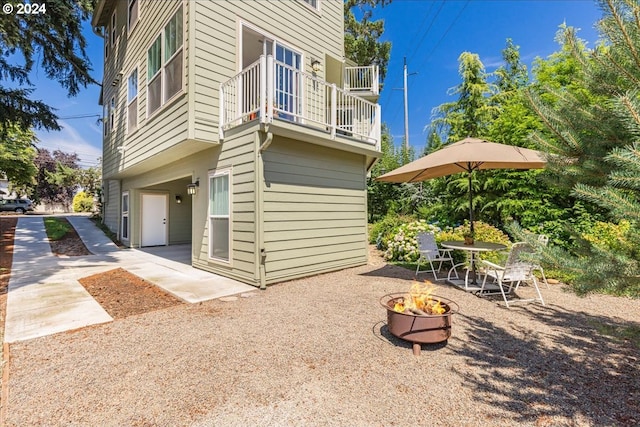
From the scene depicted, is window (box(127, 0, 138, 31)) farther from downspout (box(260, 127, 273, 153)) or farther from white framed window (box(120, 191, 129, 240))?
downspout (box(260, 127, 273, 153))

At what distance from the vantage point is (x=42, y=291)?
16.4 ft

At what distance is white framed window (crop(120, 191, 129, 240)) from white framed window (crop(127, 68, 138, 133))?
3.36 metres

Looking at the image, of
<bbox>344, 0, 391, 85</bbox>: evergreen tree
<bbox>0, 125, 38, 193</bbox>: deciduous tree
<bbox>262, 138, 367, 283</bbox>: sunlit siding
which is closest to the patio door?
<bbox>262, 138, 367, 283</bbox>: sunlit siding

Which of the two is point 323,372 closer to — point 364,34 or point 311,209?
point 311,209

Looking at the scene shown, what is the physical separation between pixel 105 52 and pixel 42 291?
1137cm

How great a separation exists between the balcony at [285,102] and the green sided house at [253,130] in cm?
3

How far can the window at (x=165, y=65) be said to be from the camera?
6230 mm

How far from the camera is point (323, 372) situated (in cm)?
263

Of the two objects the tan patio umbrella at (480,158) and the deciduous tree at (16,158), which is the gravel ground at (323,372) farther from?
the deciduous tree at (16,158)

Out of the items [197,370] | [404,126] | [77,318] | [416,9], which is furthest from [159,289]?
[404,126]

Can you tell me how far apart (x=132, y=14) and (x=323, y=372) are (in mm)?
Result: 11302

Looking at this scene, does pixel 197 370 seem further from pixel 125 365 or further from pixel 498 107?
pixel 498 107

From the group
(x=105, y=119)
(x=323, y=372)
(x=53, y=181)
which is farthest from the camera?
(x=53, y=181)

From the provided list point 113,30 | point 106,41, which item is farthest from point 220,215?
point 106,41
